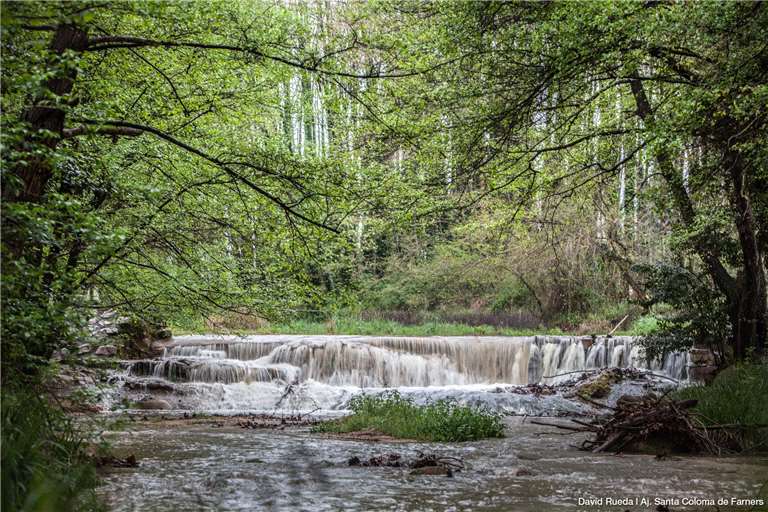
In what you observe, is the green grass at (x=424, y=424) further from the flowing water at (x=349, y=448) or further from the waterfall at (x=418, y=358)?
the waterfall at (x=418, y=358)

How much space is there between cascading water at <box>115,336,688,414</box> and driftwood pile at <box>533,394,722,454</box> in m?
6.53

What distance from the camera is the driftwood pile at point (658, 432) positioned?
846 centimetres

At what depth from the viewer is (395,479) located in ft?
22.6

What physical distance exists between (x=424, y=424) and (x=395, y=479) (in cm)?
339

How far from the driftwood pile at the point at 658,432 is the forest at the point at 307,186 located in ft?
0.09

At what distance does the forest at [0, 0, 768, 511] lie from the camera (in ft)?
16.4

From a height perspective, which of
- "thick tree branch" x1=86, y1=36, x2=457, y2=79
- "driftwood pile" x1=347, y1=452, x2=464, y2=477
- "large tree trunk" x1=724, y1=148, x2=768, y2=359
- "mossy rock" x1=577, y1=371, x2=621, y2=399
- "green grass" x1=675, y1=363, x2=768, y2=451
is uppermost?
"thick tree branch" x1=86, y1=36, x2=457, y2=79

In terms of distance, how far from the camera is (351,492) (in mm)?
6285

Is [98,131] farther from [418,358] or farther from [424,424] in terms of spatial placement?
[418,358]

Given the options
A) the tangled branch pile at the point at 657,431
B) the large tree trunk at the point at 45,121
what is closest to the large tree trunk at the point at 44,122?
the large tree trunk at the point at 45,121

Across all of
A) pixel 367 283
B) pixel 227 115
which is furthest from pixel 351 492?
pixel 367 283

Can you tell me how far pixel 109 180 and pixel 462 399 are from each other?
9109 mm

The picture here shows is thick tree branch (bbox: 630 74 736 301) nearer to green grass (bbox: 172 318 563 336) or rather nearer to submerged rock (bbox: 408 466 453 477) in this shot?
submerged rock (bbox: 408 466 453 477)

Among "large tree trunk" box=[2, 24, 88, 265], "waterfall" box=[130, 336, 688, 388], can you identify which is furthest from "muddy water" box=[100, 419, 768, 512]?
"waterfall" box=[130, 336, 688, 388]
